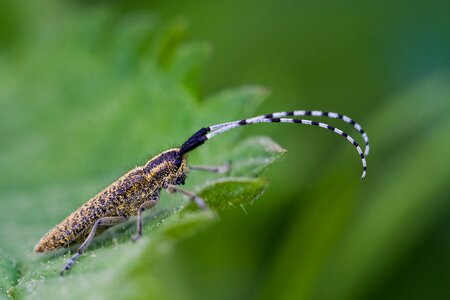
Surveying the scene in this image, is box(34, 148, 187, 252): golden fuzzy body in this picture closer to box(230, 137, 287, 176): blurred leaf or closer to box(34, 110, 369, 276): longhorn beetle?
box(34, 110, 369, 276): longhorn beetle

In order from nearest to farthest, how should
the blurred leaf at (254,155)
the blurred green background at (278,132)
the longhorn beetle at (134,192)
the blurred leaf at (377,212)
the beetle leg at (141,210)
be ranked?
the beetle leg at (141,210) < the blurred leaf at (254,155) < the longhorn beetle at (134,192) < the blurred leaf at (377,212) < the blurred green background at (278,132)

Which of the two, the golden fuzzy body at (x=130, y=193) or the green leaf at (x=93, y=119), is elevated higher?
the green leaf at (x=93, y=119)

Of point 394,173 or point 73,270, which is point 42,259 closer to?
point 73,270

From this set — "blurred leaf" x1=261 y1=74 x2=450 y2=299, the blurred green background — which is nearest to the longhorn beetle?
the blurred green background

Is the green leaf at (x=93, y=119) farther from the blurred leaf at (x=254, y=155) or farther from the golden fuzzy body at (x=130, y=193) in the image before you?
the golden fuzzy body at (x=130, y=193)

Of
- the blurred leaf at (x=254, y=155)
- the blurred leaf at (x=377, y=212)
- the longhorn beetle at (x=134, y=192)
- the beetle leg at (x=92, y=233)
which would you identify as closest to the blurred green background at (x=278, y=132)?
the blurred leaf at (x=377, y=212)

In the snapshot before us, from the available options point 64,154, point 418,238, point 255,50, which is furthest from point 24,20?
point 418,238
